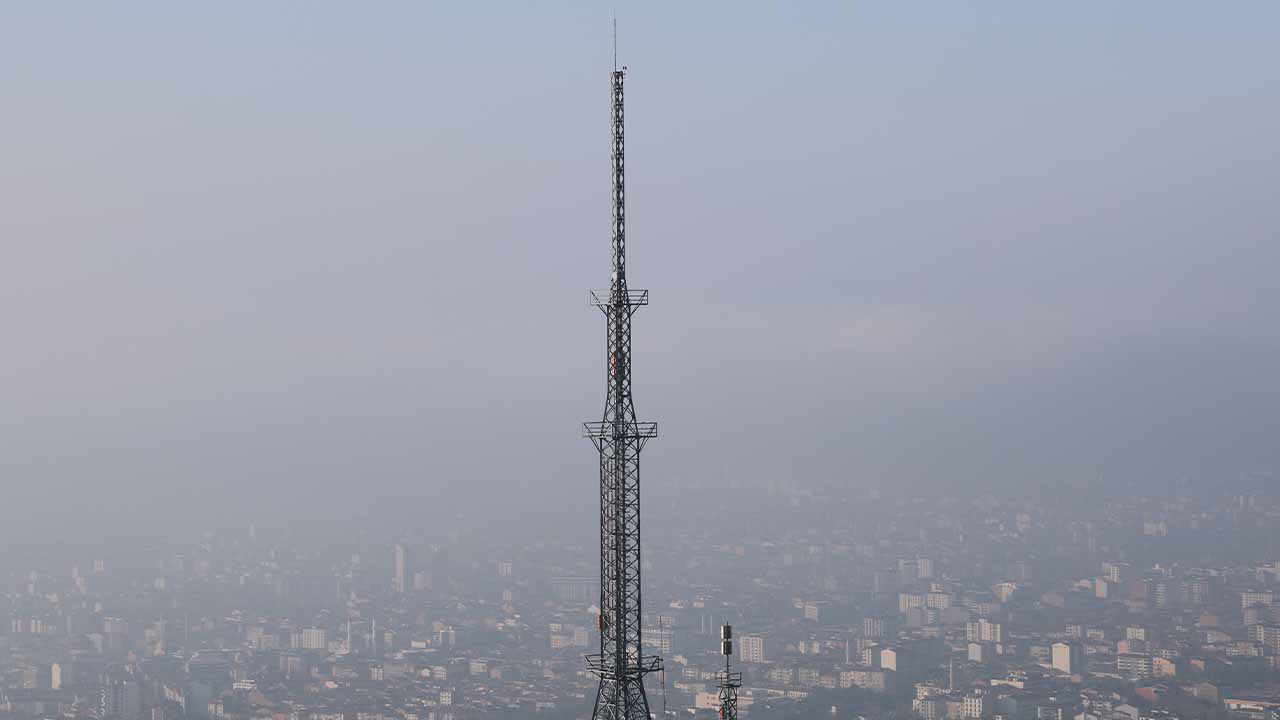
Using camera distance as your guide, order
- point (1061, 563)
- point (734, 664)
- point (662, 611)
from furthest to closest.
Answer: point (1061, 563) → point (662, 611) → point (734, 664)

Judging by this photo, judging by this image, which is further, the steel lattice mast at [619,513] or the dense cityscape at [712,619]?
the dense cityscape at [712,619]

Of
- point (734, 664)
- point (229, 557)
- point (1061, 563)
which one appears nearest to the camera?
point (734, 664)

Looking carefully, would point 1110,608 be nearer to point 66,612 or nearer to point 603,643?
point 66,612

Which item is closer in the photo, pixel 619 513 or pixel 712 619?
pixel 619 513

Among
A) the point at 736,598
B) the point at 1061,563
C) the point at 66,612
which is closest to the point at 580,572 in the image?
the point at 736,598

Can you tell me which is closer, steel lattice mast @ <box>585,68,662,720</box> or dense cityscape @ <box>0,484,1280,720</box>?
steel lattice mast @ <box>585,68,662,720</box>

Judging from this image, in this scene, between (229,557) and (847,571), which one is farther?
(847,571)

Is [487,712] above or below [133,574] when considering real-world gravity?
below
